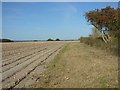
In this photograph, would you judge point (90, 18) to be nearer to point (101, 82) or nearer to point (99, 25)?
point (99, 25)

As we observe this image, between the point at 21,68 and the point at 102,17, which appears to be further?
the point at 102,17

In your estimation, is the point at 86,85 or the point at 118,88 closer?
the point at 118,88

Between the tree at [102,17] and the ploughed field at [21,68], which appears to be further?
the tree at [102,17]

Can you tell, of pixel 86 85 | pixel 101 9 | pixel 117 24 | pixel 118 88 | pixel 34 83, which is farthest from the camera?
pixel 101 9

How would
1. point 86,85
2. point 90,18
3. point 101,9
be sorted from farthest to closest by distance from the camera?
point 90,18, point 101,9, point 86,85

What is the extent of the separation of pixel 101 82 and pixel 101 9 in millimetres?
31978

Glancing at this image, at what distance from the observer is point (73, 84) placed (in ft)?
30.8

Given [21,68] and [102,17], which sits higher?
[102,17]

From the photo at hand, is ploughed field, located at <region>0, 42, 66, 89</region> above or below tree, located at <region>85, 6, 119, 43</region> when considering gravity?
below

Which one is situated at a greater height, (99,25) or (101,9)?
(101,9)

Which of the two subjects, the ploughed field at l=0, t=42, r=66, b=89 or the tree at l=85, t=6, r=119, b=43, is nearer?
the ploughed field at l=0, t=42, r=66, b=89

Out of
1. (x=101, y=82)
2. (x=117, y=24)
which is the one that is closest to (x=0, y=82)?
(x=101, y=82)

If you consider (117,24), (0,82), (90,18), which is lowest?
(0,82)

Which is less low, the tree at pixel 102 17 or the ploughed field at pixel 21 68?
the tree at pixel 102 17
